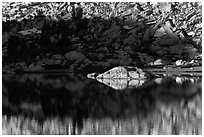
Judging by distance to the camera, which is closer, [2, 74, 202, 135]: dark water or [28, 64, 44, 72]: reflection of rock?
[2, 74, 202, 135]: dark water

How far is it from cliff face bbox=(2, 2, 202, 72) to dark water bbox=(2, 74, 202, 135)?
28.3m

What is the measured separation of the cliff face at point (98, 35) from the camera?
6444cm

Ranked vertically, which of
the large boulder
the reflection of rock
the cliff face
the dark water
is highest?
the cliff face

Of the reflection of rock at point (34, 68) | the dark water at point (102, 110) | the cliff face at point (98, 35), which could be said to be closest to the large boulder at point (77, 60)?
the cliff face at point (98, 35)

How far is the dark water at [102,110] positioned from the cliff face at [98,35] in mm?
28315

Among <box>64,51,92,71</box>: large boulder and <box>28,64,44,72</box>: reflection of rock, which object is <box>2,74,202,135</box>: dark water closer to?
<box>64,51,92,71</box>: large boulder

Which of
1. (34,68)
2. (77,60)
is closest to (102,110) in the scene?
(34,68)

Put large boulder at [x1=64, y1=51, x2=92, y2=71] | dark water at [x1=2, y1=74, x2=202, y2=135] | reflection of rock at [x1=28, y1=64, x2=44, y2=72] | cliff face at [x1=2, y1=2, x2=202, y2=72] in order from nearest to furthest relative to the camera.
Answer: dark water at [x1=2, y1=74, x2=202, y2=135], reflection of rock at [x1=28, y1=64, x2=44, y2=72], large boulder at [x1=64, y1=51, x2=92, y2=71], cliff face at [x1=2, y1=2, x2=202, y2=72]

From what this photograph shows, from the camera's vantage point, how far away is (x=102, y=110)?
24297 mm

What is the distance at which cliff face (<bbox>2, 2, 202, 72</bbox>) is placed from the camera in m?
64.4

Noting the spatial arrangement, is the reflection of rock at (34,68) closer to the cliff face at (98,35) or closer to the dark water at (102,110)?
the cliff face at (98,35)

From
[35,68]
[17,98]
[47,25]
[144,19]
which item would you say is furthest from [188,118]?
[144,19]

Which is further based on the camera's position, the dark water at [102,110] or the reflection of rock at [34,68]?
the reflection of rock at [34,68]

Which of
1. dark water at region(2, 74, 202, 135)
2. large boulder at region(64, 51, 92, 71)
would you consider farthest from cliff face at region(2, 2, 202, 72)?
dark water at region(2, 74, 202, 135)
